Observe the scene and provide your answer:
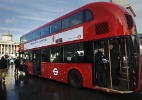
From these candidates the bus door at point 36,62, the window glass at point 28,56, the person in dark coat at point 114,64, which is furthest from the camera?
the window glass at point 28,56

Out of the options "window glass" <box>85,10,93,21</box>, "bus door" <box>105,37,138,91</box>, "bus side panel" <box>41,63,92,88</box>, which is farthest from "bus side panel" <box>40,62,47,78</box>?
"bus door" <box>105,37,138,91</box>

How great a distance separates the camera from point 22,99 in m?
8.92

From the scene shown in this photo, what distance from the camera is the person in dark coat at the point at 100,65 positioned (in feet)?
31.8

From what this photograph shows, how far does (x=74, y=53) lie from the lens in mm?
11352

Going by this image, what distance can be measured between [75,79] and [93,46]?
7.81 feet

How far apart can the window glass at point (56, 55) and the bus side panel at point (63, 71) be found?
0.98 ft

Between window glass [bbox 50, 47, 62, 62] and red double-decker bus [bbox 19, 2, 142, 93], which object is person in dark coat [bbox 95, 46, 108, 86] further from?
window glass [bbox 50, 47, 62, 62]

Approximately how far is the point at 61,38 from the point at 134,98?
554 cm

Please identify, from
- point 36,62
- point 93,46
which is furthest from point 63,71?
point 36,62

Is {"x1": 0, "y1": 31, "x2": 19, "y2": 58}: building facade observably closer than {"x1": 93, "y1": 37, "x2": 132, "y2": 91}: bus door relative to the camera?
No

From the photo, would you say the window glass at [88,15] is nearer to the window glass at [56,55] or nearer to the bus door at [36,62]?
the window glass at [56,55]

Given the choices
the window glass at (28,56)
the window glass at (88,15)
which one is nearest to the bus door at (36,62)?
the window glass at (28,56)

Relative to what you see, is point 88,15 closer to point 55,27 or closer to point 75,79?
point 75,79

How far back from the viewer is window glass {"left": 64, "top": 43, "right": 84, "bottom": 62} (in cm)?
1082
